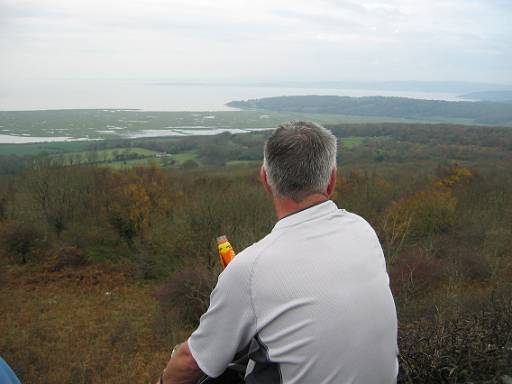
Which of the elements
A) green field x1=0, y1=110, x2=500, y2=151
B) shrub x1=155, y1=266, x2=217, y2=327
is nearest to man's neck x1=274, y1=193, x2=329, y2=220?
shrub x1=155, y1=266, x2=217, y2=327

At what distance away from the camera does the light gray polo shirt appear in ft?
4.79

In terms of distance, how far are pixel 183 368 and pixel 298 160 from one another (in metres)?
0.92

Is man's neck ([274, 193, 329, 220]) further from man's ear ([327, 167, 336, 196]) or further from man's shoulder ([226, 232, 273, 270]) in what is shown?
man's shoulder ([226, 232, 273, 270])

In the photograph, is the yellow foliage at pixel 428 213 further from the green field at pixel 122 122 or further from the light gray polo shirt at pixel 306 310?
the green field at pixel 122 122

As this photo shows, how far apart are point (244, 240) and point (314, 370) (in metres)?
12.3

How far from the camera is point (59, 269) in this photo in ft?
73.9

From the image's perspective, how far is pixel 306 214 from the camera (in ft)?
5.36

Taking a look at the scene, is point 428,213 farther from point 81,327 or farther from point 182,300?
point 81,327

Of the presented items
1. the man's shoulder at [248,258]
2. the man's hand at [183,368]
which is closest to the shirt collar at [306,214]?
the man's shoulder at [248,258]

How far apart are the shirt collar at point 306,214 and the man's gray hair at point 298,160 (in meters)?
0.07

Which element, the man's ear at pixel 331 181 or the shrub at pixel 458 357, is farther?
the shrub at pixel 458 357

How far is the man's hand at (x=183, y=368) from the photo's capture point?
66.6 inches

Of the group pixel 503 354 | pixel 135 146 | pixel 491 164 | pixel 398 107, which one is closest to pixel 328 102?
pixel 398 107

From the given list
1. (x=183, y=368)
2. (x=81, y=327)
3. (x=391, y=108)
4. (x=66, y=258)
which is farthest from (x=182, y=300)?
(x=391, y=108)
